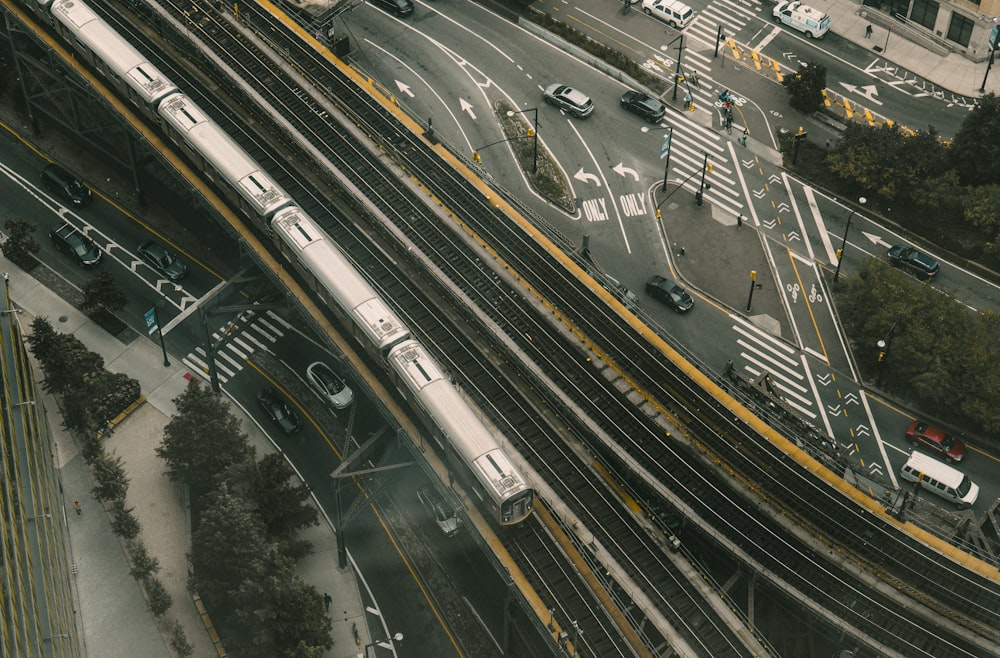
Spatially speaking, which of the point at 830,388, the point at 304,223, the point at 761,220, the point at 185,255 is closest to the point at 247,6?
the point at 185,255

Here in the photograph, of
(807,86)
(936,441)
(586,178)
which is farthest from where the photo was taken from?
(807,86)

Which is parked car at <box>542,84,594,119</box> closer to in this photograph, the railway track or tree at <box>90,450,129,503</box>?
the railway track

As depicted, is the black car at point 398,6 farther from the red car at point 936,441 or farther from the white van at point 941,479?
the white van at point 941,479

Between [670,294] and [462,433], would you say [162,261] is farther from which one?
[670,294]

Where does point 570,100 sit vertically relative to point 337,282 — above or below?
above

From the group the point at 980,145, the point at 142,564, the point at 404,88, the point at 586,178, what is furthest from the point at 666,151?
the point at 142,564

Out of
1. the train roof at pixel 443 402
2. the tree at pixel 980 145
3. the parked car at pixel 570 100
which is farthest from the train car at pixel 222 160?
the tree at pixel 980 145

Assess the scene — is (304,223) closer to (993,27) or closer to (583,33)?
(583,33)

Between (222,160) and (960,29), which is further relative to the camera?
(960,29)
